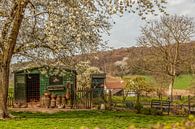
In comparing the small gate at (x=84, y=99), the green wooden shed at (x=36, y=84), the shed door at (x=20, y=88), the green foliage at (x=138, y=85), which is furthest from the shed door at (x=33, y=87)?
the green foliage at (x=138, y=85)

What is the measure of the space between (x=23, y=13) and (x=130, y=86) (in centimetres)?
2893

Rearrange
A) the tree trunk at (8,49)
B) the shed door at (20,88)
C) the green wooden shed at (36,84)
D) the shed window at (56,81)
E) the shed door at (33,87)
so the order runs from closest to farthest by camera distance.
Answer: the tree trunk at (8,49), the green wooden shed at (36,84), the shed window at (56,81), the shed door at (20,88), the shed door at (33,87)

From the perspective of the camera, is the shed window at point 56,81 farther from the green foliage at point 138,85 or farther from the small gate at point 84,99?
the green foliage at point 138,85

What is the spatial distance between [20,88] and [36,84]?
152cm

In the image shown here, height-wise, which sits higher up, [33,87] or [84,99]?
[33,87]

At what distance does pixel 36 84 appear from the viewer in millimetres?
41812

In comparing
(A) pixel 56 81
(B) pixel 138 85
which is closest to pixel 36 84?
(A) pixel 56 81

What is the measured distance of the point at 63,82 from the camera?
1603 inches

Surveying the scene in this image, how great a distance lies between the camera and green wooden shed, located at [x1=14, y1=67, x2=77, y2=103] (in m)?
40.0

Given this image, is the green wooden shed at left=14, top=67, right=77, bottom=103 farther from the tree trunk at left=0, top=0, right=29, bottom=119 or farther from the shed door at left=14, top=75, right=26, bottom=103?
the tree trunk at left=0, top=0, right=29, bottom=119

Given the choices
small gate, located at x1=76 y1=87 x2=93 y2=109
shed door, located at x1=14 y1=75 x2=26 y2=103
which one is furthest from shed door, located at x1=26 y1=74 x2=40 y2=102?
small gate, located at x1=76 y1=87 x2=93 y2=109

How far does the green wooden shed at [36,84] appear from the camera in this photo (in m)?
40.0

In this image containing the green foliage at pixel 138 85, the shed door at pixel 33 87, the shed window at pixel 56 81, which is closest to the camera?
the shed window at pixel 56 81

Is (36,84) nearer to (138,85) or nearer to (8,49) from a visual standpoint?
(138,85)
